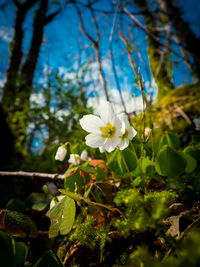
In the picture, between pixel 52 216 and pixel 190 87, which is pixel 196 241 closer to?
A: pixel 52 216

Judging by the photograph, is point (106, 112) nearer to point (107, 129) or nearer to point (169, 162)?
point (107, 129)

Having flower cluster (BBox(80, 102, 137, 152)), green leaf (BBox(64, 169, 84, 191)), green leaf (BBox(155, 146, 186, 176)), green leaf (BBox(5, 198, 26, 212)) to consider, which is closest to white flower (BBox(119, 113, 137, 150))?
flower cluster (BBox(80, 102, 137, 152))

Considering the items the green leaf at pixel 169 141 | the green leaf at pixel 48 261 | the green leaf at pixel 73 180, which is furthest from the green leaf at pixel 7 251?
the green leaf at pixel 169 141

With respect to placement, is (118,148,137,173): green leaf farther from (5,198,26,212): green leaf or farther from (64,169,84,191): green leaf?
(5,198,26,212): green leaf

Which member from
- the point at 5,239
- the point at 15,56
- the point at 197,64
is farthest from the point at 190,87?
the point at 15,56

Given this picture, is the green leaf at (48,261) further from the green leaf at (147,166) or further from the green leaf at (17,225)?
the green leaf at (147,166)

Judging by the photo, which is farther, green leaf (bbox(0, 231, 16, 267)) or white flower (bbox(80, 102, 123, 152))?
white flower (bbox(80, 102, 123, 152))

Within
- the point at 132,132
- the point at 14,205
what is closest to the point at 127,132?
the point at 132,132
